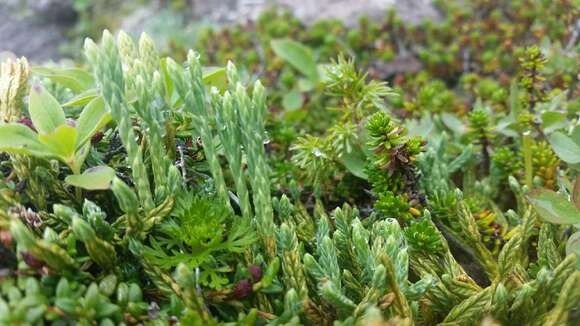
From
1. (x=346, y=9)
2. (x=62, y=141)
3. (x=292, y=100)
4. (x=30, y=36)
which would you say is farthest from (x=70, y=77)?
(x=30, y=36)

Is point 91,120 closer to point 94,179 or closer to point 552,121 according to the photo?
point 94,179

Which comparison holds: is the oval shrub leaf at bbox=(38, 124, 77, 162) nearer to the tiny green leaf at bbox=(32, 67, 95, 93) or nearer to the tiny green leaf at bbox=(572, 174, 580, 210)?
the tiny green leaf at bbox=(32, 67, 95, 93)

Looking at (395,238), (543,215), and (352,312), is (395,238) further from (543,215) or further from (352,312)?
(543,215)

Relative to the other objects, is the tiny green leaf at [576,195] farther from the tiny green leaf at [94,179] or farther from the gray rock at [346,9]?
the gray rock at [346,9]

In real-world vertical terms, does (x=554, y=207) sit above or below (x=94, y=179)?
below

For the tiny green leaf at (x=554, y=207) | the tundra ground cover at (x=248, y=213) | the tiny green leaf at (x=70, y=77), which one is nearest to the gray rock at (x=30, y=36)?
the tiny green leaf at (x=70, y=77)

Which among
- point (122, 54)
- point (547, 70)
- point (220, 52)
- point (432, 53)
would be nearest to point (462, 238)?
point (122, 54)

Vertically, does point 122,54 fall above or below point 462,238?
above
